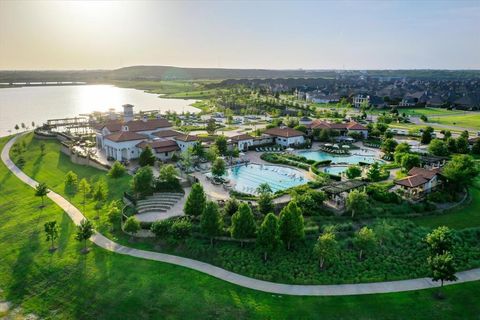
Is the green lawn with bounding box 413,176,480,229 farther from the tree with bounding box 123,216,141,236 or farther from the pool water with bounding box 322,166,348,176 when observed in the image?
the tree with bounding box 123,216,141,236

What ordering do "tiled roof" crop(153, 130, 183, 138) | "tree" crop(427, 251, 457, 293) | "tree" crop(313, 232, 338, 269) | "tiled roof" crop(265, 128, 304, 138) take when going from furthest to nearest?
"tiled roof" crop(265, 128, 304, 138), "tiled roof" crop(153, 130, 183, 138), "tree" crop(313, 232, 338, 269), "tree" crop(427, 251, 457, 293)

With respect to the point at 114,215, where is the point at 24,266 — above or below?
below

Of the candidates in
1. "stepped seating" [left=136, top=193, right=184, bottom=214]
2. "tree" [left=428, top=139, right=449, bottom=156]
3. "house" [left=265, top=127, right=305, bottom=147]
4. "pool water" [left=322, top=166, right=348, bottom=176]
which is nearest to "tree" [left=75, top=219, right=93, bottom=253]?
"stepped seating" [left=136, top=193, right=184, bottom=214]

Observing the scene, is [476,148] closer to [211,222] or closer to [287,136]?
[287,136]

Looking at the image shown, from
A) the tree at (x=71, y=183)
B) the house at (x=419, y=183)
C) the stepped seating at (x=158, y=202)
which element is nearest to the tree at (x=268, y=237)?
the stepped seating at (x=158, y=202)

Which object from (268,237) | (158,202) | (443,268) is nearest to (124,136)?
(158,202)

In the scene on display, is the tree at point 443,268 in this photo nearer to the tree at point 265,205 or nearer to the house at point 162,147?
the tree at point 265,205
